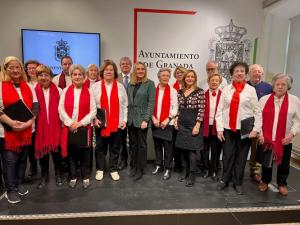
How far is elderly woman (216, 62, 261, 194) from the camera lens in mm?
2779

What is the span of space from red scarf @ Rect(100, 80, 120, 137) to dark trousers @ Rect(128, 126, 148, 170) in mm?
278

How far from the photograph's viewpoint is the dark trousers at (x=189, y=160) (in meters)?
3.18

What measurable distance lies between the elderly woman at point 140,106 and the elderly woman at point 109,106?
0.34ft

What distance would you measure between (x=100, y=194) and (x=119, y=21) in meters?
3.35

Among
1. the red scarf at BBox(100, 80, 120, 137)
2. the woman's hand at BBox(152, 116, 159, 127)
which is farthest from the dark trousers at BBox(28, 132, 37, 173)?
Result: the woman's hand at BBox(152, 116, 159, 127)

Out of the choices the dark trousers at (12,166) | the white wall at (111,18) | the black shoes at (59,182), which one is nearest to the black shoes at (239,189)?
the black shoes at (59,182)

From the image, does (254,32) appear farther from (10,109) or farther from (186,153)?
(10,109)

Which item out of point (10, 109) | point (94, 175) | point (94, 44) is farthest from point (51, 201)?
point (94, 44)

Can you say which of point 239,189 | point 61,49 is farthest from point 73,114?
point 61,49

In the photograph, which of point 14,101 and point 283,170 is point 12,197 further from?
point 283,170

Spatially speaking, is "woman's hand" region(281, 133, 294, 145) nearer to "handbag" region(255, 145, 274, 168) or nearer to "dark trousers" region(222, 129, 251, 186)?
"handbag" region(255, 145, 274, 168)

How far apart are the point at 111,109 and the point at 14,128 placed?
108 centimetres

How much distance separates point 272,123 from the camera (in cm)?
286

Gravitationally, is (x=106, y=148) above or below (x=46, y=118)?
below
